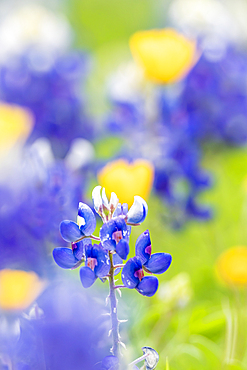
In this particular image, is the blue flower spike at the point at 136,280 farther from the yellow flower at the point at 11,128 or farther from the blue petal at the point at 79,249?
the yellow flower at the point at 11,128

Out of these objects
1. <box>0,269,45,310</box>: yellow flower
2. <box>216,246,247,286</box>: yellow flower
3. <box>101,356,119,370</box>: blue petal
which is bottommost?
<box>101,356,119,370</box>: blue petal

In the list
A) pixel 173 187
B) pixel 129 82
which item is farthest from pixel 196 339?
pixel 129 82

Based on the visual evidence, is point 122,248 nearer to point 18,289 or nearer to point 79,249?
point 79,249

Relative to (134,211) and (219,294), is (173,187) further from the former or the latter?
(134,211)

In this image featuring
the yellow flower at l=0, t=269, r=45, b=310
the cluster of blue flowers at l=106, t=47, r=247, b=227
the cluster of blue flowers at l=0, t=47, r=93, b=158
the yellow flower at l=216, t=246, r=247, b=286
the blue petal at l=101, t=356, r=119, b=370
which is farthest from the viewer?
the cluster of blue flowers at l=0, t=47, r=93, b=158

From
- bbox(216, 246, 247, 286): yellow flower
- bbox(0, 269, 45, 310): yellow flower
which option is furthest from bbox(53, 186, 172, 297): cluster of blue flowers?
bbox(216, 246, 247, 286): yellow flower

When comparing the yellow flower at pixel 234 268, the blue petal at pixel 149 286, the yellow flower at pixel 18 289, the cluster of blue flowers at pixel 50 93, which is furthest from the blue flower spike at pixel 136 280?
the cluster of blue flowers at pixel 50 93

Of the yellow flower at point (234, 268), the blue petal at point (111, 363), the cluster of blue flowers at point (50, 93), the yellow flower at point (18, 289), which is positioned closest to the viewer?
the blue petal at point (111, 363)

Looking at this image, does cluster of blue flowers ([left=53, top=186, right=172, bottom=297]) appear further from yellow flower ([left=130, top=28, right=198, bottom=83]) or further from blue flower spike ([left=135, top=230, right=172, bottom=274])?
yellow flower ([left=130, top=28, right=198, bottom=83])
